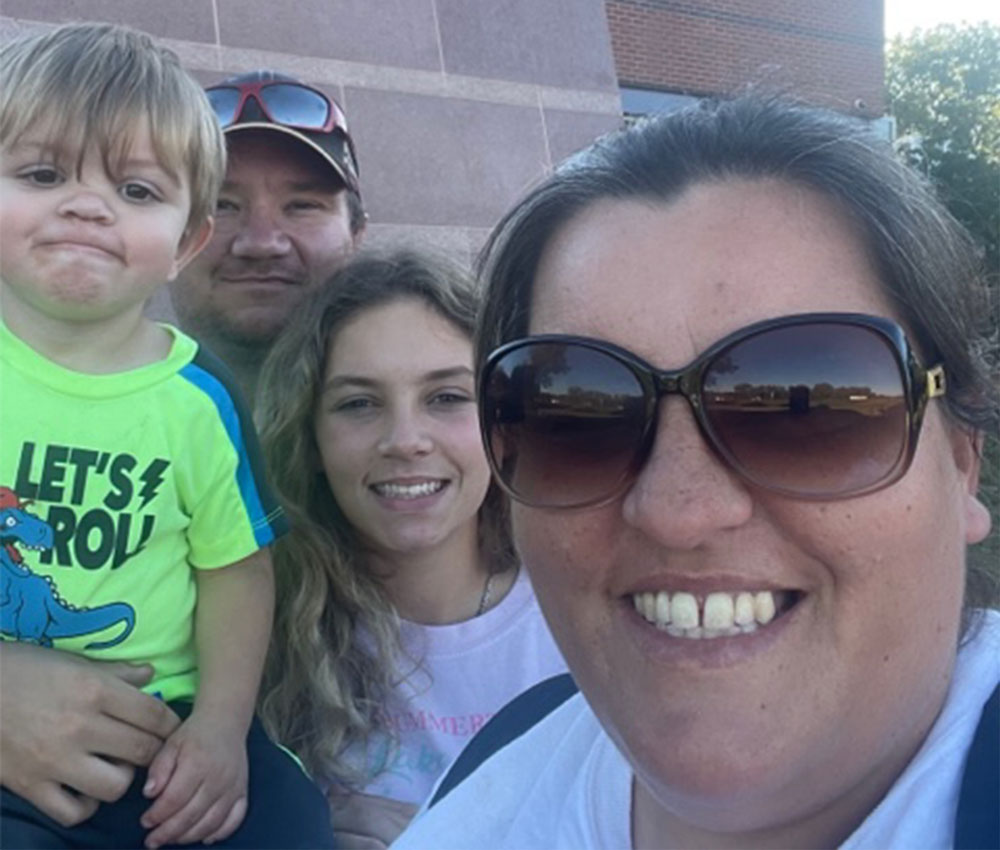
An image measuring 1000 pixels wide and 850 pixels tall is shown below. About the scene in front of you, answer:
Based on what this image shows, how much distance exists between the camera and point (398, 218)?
5348 mm

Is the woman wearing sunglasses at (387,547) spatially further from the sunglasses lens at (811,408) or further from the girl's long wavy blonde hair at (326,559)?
the sunglasses lens at (811,408)

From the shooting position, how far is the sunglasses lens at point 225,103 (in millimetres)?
2973

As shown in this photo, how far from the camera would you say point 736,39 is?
618 inches

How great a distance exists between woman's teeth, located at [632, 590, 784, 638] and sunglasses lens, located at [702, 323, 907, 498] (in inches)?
4.8

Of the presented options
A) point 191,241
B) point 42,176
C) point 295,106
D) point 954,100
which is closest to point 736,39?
point 954,100

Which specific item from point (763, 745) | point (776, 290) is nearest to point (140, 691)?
point (763, 745)

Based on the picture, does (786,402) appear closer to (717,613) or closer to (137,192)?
(717,613)

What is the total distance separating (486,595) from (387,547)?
0.26 m

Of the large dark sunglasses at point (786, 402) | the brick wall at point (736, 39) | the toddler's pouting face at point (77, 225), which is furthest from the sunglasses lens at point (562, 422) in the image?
the brick wall at point (736, 39)

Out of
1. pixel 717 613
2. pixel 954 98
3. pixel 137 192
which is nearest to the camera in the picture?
pixel 717 613

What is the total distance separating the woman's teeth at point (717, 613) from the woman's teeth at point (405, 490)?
1.33 m

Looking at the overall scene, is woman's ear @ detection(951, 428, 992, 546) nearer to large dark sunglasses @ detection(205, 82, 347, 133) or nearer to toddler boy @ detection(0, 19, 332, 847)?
toddler boy @ detection(0, 19, 332, 847)

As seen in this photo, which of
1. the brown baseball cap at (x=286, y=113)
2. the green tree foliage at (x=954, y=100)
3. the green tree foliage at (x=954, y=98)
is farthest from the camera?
the green tree foliage at (x=954, y=98)

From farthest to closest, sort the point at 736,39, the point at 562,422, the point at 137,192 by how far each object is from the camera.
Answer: the point at 736,39 → the point at 137,192 → the point at 562,422
